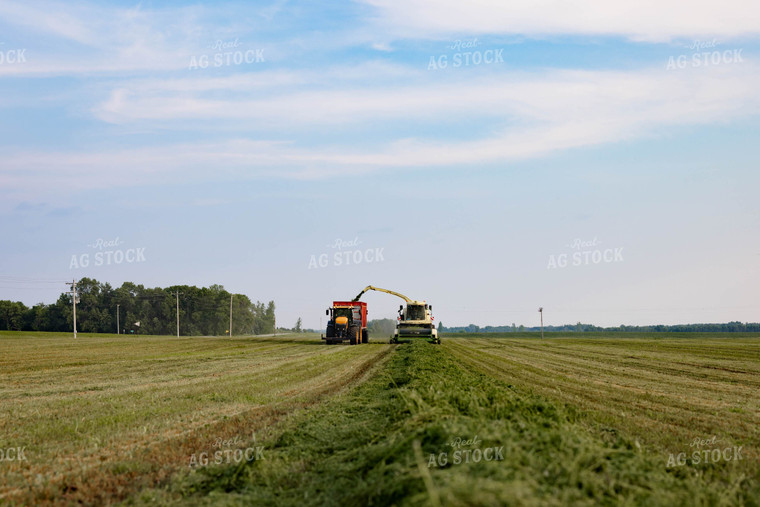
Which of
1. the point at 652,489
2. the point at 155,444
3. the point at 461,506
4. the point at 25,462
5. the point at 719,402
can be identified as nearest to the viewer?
the point at 461,506

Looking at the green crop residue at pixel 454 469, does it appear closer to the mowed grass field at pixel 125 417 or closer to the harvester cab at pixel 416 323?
the mowed grass field at pixel 125 417

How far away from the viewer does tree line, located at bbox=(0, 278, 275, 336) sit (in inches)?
5551

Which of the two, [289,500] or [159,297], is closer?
[289,500]

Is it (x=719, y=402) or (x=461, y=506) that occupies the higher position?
(x=461, y=506)

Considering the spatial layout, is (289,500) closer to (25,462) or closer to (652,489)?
(652,489)

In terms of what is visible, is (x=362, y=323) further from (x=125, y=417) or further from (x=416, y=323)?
(x=125, y=417)

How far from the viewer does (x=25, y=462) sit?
8.59 m

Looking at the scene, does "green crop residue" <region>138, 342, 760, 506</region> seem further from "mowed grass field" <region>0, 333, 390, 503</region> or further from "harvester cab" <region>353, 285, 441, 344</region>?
"harvester cab" <region>353, 285, 441, 344</region>

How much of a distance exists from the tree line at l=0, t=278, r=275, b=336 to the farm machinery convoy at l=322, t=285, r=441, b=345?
335ft

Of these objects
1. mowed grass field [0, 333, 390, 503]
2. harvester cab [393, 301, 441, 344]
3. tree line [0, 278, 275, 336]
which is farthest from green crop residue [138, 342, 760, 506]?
tree line [0, 278, 275, 336]

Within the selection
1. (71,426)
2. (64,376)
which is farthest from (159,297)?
(71,426)

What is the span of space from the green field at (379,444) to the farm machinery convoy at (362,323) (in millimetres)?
27207

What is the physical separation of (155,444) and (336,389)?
7722mm

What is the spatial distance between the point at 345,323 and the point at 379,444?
131 ft
